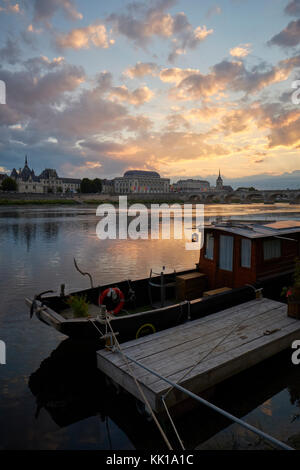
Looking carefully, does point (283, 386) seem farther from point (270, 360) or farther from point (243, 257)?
point (243, 257)

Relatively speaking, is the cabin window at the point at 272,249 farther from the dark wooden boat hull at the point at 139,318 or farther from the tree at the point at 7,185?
the tree at the point at 7,185

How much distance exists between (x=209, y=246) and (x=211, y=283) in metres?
1.51

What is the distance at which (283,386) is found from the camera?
7797mm

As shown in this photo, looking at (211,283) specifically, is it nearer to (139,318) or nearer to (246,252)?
(246,252)

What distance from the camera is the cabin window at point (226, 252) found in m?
11.6

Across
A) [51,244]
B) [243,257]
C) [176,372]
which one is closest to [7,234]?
[51,244]

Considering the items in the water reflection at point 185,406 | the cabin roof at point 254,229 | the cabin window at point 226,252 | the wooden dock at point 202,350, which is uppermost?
the cabin roof at point 254,229

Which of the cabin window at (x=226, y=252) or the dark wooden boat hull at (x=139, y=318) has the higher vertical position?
the cabin window at (x=226, y=252)

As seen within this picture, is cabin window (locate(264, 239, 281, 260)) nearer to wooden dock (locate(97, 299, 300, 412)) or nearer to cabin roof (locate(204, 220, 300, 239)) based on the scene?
cabin roof (locate(204, 220, 300, 239))

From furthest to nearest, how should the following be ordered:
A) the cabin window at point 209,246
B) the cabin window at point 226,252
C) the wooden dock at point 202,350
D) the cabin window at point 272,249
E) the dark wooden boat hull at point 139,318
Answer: the cabin window at point 209,246
the cabin window at point 272,249
the cabin window at point 226,252
the dark wooden boat hull at point 139,318
the wooden dock at point 202,350

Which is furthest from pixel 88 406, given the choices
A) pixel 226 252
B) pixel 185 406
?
pixel 226 252

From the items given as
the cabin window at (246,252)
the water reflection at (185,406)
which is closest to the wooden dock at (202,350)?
the water reflection at (185,406)

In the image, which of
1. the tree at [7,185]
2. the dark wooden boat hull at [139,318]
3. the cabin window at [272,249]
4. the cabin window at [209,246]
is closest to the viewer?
the dark wooden boat hull at [139,318]

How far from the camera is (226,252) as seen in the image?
Answer: 11750 mm
